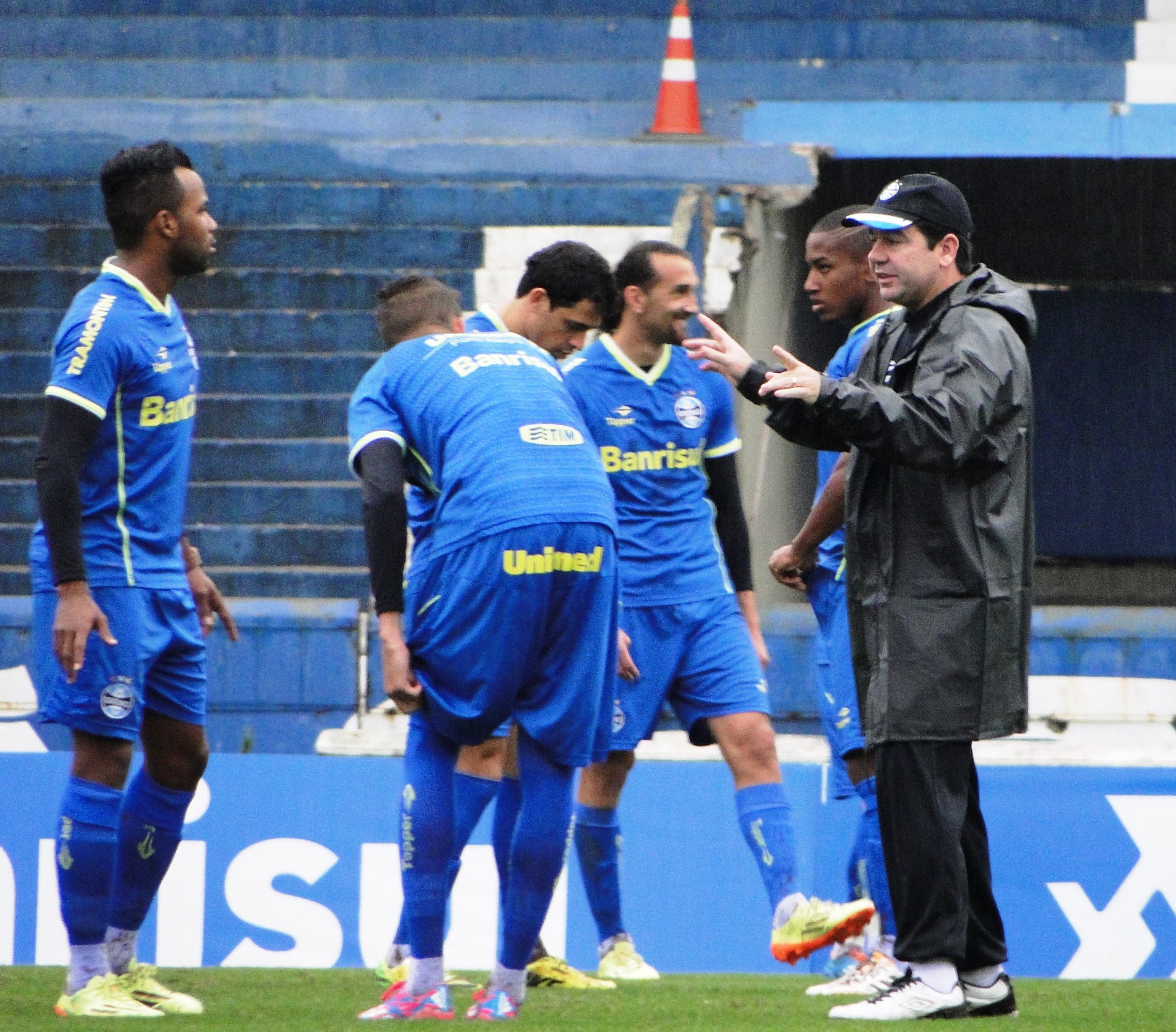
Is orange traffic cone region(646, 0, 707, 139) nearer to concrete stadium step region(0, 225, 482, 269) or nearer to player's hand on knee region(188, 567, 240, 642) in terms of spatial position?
concrete stadium step region(0, 225, 482, 269)

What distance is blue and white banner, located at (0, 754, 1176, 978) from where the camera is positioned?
6207mm

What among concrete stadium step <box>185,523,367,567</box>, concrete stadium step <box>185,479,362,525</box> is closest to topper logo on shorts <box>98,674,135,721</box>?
concrete stadium step <box>185,523,367,567</box>

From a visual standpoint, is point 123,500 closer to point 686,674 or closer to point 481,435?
point 481,435

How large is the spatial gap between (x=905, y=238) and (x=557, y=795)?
1397 mm

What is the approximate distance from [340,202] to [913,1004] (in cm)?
712

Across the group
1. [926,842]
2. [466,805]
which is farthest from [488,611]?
[926,842]

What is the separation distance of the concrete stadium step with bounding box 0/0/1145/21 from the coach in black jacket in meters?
9.11

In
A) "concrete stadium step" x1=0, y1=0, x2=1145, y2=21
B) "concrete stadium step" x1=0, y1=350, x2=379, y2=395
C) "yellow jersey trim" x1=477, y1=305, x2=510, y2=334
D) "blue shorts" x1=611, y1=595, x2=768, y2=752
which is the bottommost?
"blue shorts" x1=611, y1=595, x2=768, y2=752

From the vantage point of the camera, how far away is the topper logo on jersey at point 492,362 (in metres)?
4.30

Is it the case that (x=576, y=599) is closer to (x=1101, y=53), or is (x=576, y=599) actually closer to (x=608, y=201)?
(x=608, y=201)

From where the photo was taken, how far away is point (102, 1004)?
4.38 m

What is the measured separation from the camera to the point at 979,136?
11.5 m

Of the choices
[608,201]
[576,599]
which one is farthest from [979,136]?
[576,599]

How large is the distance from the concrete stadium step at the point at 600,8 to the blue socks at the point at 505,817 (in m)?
8.78
